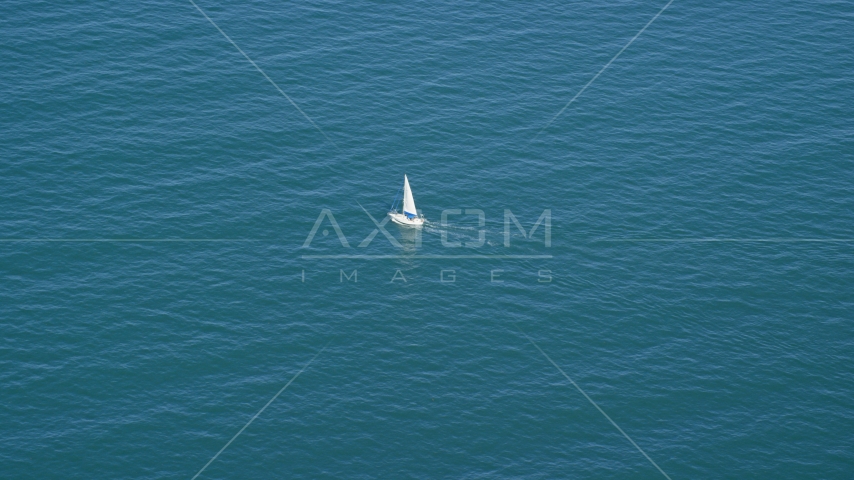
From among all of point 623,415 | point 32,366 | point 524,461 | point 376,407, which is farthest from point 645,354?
point 32,366

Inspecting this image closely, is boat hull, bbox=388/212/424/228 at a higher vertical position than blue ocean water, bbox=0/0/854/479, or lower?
higher

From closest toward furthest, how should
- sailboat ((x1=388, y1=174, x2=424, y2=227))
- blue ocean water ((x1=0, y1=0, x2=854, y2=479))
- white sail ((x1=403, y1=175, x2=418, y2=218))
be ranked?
blue ocean water ((x1=0, y1=0, x2=854, y2=479)) → white sail ((x1=403, y1=175, x2=418, y2=218)) → sailboat ((x1=388, y1=174, x2=424, y2=227))

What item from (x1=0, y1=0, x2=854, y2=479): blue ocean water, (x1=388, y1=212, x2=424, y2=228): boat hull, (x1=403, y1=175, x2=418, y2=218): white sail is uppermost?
(x1=403, y1=175, x2=418, y2=218): white sail

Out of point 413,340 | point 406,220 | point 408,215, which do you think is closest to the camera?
point 413,340

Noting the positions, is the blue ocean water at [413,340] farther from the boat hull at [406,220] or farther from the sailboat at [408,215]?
the sailboat at [408,215]

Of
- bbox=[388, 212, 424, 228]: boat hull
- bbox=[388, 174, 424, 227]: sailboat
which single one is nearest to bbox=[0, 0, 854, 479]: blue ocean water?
bbox=[388, 212, 424, 228]: boat hull

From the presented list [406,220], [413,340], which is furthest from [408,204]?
[413,340]

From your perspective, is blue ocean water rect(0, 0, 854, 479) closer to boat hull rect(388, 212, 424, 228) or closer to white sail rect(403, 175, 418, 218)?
boat hull rect(388, 212, 424, 228)

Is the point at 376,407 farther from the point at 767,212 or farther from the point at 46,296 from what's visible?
the point at 767,212

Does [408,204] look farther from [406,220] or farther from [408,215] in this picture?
[406,220]

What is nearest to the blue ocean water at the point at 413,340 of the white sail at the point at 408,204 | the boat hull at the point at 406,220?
the boat hull at the point at 406,220
